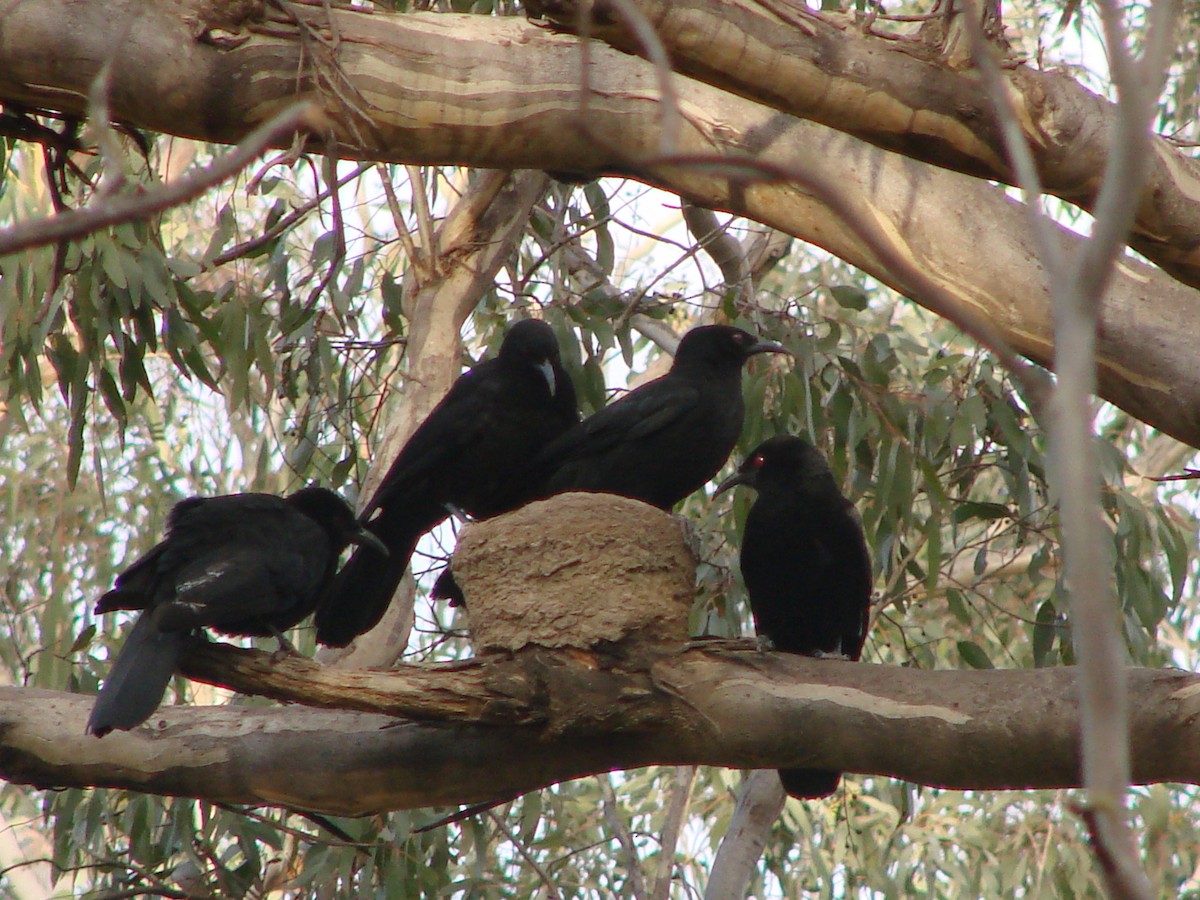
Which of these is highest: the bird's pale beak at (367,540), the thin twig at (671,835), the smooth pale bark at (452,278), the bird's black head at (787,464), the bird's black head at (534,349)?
the smooth pale bark at (452,278)

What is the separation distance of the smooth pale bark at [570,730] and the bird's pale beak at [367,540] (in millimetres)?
867

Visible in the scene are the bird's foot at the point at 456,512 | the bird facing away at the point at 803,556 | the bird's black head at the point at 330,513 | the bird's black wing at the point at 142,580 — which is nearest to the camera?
the bird's black wing at the point at 142,580

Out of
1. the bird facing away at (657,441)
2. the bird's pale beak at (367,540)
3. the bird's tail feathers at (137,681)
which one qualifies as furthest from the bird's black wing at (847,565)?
the bird's tail feathers at (137,681)

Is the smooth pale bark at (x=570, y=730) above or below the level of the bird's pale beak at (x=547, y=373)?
below

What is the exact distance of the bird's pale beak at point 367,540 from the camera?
4184mm

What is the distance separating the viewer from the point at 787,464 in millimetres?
4543

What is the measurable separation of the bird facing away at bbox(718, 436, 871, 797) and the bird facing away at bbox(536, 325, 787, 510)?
0.23 meters

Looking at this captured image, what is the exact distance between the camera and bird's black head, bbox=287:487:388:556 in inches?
162

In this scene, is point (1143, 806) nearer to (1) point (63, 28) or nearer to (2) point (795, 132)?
(2) point (795, 132)

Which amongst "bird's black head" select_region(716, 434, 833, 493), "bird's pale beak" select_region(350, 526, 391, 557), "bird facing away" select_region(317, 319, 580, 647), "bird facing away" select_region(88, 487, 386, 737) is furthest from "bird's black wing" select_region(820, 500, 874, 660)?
"bird facing away" select_region(88, 487, 386, 737)

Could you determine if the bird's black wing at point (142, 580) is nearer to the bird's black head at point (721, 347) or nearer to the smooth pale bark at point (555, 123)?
the smooth pale bark at point (555, 123)

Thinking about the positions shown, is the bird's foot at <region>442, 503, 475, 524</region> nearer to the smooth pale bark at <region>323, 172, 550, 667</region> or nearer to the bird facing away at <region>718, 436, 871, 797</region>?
the smooth pale bark at <region>323, 172, 550, 667</region>

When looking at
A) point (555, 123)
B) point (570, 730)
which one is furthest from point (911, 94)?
point (570, 730)

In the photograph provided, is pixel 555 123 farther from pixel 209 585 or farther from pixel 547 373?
pixel 547 373
